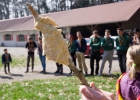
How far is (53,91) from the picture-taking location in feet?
18.8

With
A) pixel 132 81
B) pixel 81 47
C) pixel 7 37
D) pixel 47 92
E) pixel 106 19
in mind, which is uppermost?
pixel 106 19

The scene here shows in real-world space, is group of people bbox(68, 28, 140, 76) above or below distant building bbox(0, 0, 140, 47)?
Result: below

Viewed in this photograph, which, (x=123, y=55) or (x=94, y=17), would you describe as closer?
(x=123, y=55)

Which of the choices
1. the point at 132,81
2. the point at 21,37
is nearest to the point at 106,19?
the point at 21,37

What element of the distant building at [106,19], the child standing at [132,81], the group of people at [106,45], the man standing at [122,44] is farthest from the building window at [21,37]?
the child standing at [132,81]

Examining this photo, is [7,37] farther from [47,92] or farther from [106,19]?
[47,92]

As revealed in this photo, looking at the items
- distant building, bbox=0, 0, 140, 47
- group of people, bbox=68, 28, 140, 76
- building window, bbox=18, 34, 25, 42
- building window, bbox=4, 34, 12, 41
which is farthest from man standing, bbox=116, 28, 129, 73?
building window, bbox=4, 34, 12, 41

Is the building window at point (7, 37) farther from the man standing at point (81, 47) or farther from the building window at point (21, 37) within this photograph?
the man standing at point (81, 47)

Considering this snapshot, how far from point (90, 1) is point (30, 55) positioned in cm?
4456

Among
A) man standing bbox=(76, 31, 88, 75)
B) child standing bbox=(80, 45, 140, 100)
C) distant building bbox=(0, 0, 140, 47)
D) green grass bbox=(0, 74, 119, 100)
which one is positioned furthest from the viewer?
distant building bbox=(0, 0, 140, 47)

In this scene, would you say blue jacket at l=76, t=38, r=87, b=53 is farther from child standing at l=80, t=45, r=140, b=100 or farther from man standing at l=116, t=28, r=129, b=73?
child standing at l=80, t=45, r=140, b=100

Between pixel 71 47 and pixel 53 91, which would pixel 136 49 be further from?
pixel 71 47

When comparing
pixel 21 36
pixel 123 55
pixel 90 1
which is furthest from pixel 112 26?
pixel 90 1

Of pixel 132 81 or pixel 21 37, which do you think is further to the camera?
pixel 21 37
